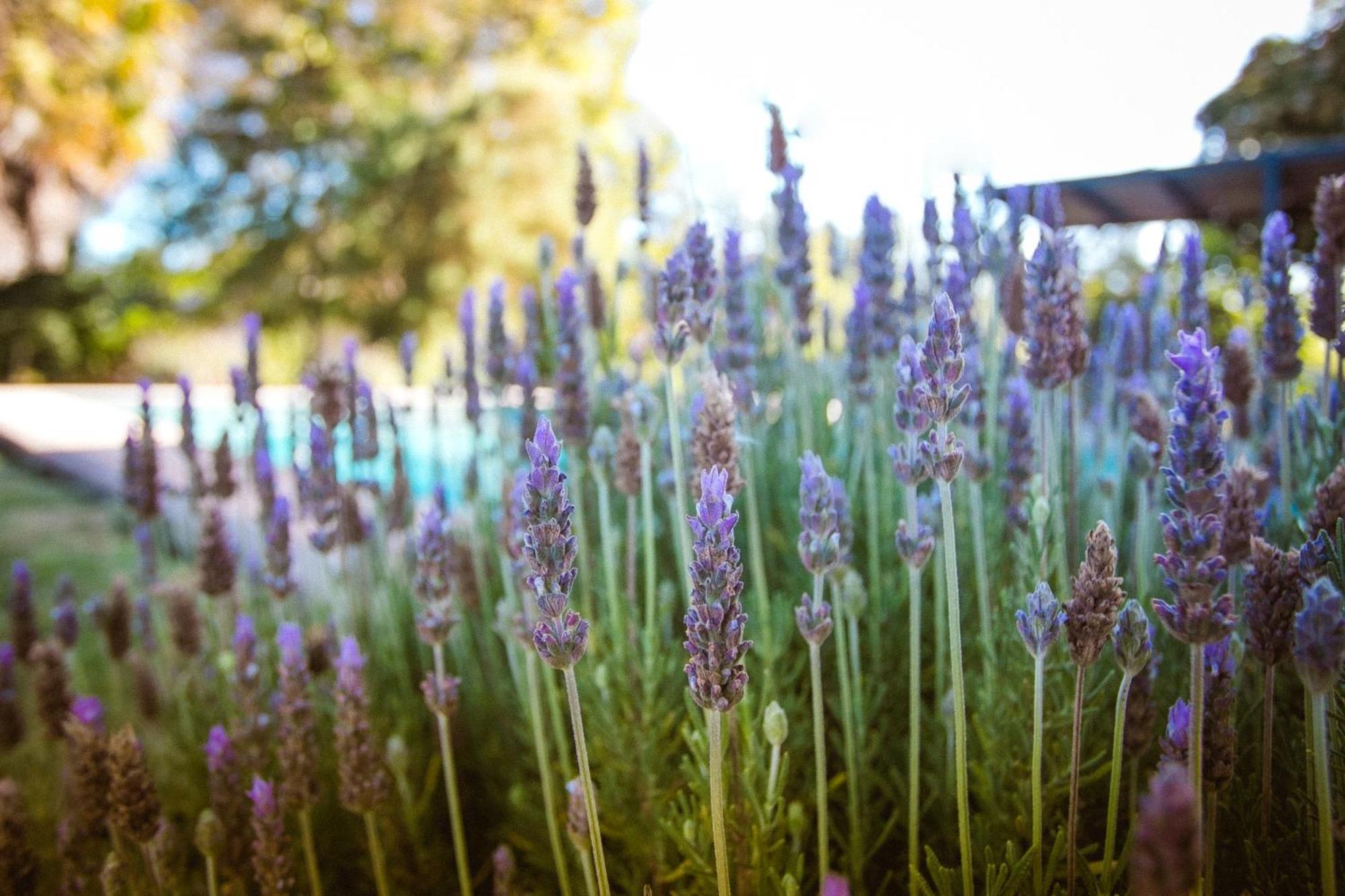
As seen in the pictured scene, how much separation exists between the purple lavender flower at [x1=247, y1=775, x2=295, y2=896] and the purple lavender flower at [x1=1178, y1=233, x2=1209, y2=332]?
1747mm

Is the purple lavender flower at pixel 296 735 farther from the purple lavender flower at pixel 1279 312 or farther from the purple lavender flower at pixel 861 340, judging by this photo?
the purple lavender flower at pixel 1279 312

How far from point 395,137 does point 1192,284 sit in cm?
1985

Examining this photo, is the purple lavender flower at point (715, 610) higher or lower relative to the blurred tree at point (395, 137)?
lower

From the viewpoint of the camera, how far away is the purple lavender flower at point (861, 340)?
70.5 inches

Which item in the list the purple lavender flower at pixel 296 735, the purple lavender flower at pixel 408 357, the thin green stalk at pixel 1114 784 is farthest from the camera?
the purple lavender flower at pixel 408 357

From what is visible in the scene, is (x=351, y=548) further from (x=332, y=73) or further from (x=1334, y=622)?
(x=332, y=73)

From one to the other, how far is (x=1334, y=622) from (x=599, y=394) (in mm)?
1759

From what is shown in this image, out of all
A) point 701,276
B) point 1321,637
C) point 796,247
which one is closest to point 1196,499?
point 1321,637

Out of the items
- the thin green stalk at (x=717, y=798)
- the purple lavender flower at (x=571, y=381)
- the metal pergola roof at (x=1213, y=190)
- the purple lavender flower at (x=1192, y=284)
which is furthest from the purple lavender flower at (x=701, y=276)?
the metal pergola roof at (x=1213, y=190)

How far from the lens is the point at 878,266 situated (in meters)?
1.81

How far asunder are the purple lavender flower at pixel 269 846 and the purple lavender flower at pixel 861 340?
48.0 inches

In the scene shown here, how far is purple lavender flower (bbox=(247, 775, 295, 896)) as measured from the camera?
1.35m

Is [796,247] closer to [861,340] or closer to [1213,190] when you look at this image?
[861,340]

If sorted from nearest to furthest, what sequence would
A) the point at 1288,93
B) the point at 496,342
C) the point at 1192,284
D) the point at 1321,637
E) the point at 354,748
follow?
the point at 1321,637
the point at 354,748
the point at 1192,284
the point at 496,342
the point at 1288,93
